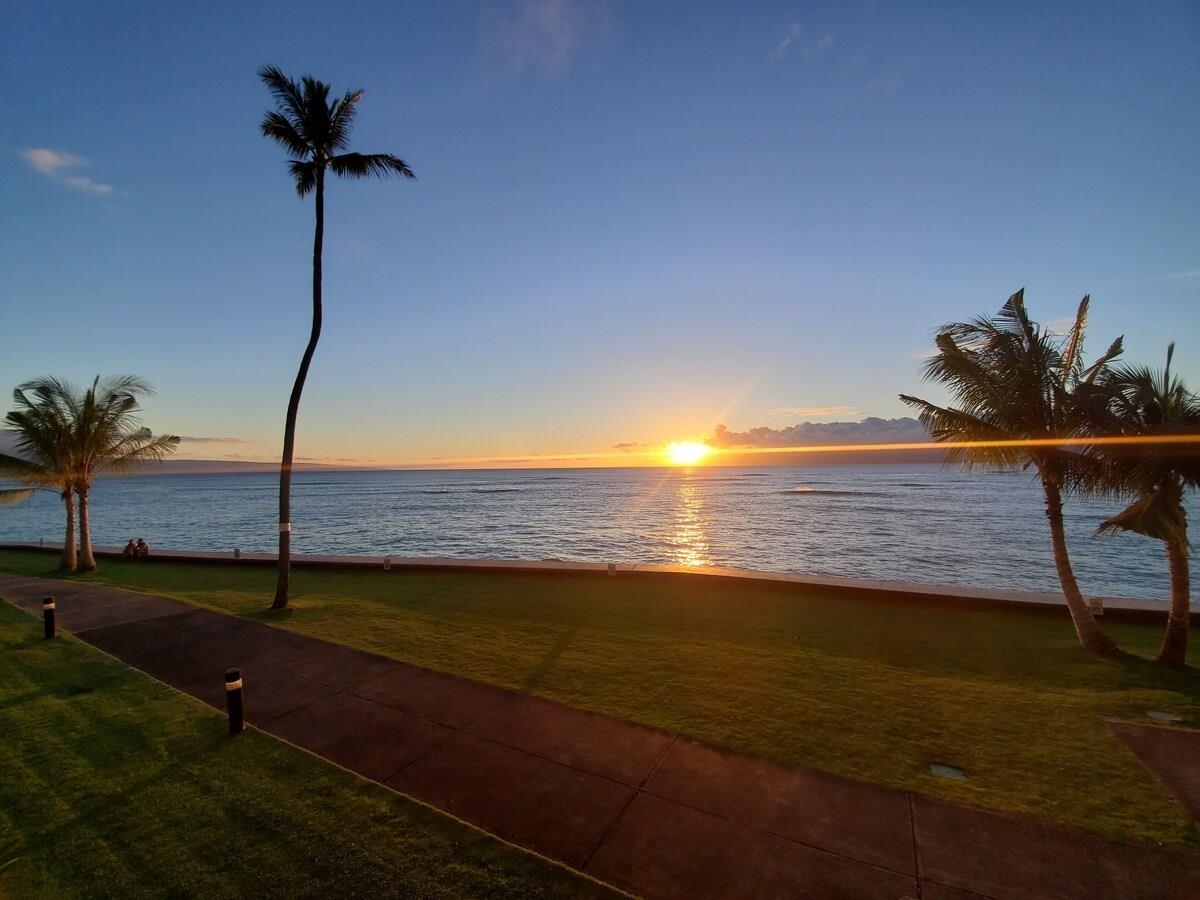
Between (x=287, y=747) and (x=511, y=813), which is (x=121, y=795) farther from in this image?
(x=511, y=813)

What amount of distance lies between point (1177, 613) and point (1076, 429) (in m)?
3.17

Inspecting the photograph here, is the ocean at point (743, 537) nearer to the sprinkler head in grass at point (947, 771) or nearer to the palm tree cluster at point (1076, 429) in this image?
the palm tree cluster at point (1076, 429)

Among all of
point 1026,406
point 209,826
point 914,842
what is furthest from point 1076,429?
point 209,826

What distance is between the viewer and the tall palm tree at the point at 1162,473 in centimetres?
809

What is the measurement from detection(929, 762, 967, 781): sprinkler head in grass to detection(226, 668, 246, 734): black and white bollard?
7506 mm

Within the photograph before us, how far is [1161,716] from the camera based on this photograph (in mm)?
6699

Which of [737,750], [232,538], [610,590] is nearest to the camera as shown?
[737,750]

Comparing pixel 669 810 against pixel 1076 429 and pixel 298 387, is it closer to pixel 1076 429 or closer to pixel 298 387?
pixel 1076 429

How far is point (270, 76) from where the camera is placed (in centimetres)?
1110

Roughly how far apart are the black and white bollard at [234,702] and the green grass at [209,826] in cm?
13

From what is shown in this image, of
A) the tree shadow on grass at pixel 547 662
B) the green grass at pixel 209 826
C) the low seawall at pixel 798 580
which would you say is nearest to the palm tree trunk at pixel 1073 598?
the low seawall at pixel 798 580

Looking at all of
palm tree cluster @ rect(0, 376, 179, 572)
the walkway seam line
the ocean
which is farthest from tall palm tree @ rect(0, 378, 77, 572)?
the walkway seam line

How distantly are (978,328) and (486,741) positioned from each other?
11.3 meters

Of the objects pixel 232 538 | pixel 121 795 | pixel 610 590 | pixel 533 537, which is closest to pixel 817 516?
pixel 533 537
